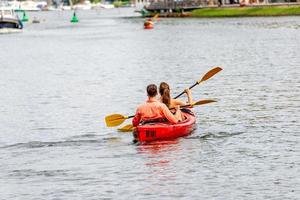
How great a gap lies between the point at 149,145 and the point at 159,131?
0.53 meters

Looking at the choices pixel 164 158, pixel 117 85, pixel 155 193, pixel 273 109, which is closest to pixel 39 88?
pixel 117 85

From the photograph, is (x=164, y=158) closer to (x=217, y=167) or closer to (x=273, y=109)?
(x=217, y=167)

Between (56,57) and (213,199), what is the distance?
6564cm

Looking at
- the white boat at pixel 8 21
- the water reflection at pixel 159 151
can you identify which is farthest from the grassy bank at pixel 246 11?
the water reflection at pixel 159 151

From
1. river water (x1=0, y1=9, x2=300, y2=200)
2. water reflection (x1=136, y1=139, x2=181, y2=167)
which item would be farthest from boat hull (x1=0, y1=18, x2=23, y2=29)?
water reflection (x1=136, y1=139, x2=181, y2=167)

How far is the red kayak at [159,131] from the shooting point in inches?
1233

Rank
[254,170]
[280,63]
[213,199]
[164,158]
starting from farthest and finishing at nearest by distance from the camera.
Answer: [280,63], [164,158], [254,170], [213,199]

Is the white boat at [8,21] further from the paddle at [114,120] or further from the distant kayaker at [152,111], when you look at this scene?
the distant kayaker at [152,111]

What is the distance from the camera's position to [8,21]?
484 ft

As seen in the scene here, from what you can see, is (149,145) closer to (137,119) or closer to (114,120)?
(137,119)

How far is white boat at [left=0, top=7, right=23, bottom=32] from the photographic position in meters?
144

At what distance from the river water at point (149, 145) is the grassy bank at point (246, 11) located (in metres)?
82.8

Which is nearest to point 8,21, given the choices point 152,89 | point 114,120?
point 114,120

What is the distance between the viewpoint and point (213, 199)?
2409 cm
